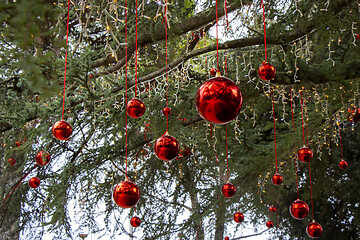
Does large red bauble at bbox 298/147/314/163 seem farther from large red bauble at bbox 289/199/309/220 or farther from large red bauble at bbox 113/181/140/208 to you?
large red bauble at bbox 113/181/140/208

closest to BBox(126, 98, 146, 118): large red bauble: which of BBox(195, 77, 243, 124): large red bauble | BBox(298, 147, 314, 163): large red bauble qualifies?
BBox(195, 77, 243, 124): large red bauble

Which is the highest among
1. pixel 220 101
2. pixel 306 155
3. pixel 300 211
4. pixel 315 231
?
pixel 220 101

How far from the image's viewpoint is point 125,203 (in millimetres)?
1662

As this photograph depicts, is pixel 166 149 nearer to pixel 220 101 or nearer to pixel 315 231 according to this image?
pixel 220 101

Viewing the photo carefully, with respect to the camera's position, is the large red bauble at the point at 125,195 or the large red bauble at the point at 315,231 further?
the large red bauble at the point at 315,231

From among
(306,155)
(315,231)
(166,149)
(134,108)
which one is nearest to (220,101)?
(166,149)

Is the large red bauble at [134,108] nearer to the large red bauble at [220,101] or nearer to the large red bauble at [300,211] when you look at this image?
the large red bauble at [220,101]

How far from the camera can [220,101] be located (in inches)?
A: 37.4

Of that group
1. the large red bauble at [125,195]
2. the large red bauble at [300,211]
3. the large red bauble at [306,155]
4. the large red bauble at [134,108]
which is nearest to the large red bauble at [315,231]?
the large red bauble at [300,211]

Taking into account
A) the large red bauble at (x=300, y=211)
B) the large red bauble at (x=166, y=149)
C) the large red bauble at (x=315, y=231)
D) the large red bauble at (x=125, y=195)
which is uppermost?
the large red bauble at (x=166, y=149)

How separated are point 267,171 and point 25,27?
11.4 ft

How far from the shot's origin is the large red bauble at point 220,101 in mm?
952

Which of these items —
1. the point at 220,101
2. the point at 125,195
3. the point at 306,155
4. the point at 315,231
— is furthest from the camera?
the point at 315,231

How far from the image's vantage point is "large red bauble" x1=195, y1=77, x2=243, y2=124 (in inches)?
37.5
